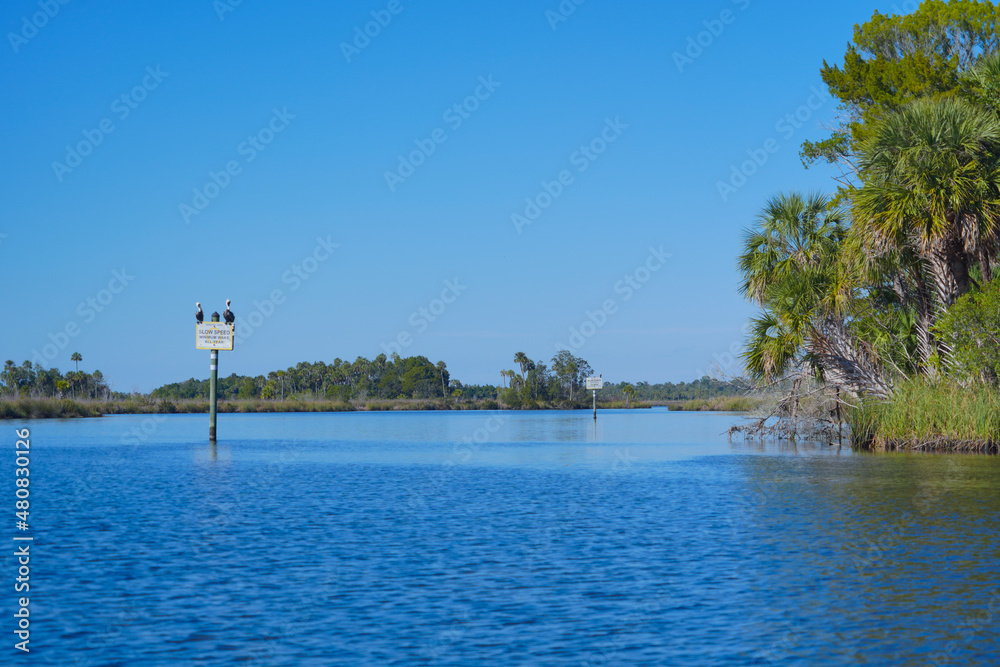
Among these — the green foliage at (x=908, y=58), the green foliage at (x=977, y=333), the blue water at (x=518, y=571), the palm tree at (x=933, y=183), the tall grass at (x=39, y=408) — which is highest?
the green foliage at (x=908, y=58)

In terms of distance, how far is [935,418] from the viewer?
25844mm

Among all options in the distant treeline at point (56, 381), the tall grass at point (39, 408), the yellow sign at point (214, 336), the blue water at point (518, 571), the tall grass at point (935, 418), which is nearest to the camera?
the blue water at point (518, 571)

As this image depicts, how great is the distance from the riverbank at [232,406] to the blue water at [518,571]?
4186cm

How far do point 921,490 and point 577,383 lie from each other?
142 metres

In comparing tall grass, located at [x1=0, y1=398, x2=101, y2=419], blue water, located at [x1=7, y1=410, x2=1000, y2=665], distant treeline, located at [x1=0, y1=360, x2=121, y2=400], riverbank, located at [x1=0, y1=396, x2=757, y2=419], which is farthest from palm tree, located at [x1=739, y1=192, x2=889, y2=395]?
distant treeline, located at [x1=0, y1=360, x2=121, y2=400]

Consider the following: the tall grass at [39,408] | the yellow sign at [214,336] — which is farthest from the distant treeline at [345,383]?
the yellow sign at [214,336]

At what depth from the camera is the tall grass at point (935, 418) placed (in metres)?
24.8

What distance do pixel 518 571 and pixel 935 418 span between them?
1977 centimetres

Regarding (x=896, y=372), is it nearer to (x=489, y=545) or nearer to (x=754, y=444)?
(x=754, y=444)

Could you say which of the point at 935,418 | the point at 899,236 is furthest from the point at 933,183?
the point at 935,418

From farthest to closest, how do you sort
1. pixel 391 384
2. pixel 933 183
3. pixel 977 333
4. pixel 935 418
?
1. pixel 391 384
2. pixel 933 183
3. pixel 935 418
4. pixel 977 333

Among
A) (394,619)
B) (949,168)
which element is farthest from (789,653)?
(949,168)

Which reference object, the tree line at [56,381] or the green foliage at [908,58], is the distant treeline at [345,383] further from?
the green foliage at [908,58]

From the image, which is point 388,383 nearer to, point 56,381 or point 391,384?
point 391,384
